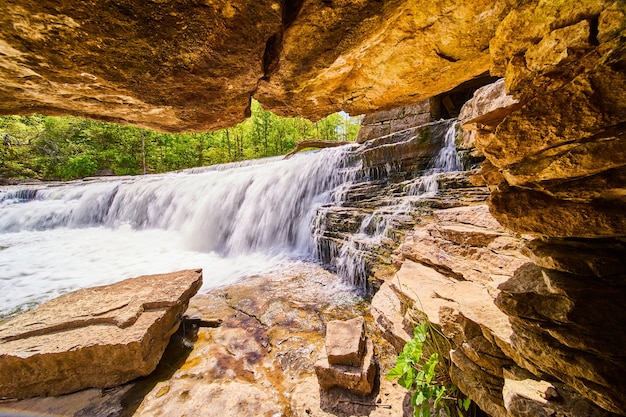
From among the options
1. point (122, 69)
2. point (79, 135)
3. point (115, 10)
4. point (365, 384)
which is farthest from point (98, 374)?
point (79, 135)

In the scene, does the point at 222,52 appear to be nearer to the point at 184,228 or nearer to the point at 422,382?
the point at 422,382

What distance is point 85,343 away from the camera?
2768mm

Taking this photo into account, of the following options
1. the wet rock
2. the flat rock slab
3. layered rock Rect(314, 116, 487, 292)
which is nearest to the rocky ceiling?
the flat rock slab

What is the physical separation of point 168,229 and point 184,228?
140 cm

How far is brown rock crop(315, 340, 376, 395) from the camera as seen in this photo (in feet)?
7.88

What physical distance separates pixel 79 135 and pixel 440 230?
3234 cm

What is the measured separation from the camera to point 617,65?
2.77ft

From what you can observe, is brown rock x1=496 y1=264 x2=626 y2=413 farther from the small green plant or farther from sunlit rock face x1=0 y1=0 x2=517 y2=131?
sunlit rock face x1=0 y1=0 x2=517 y2=131

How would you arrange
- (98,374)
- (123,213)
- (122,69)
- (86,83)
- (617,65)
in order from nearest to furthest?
(617,65)
(122,69)
(86,83)
(98,374)
(123,213)

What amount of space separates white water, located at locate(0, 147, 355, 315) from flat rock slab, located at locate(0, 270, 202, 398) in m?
2.37

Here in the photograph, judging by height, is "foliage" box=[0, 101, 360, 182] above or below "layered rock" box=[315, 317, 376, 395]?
above

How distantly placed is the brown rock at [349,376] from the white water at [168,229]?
399 cm

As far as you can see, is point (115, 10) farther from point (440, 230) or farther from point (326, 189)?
point (326, 189)

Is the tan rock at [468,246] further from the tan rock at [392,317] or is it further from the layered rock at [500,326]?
the tan rock at [392,317]
